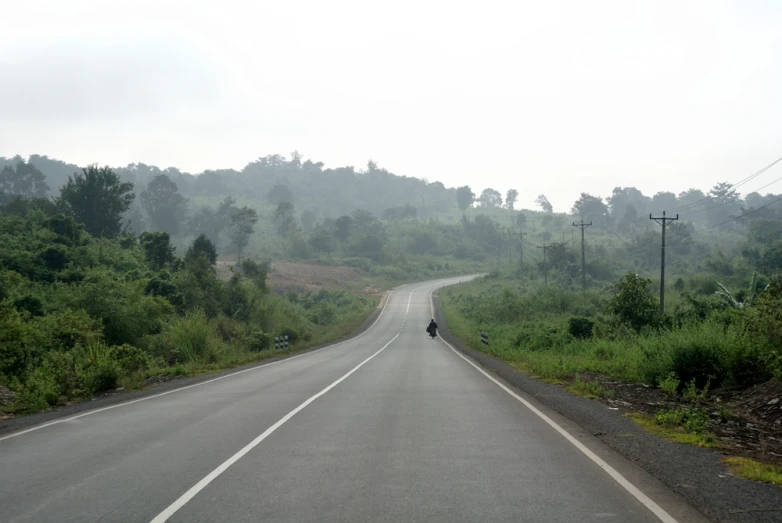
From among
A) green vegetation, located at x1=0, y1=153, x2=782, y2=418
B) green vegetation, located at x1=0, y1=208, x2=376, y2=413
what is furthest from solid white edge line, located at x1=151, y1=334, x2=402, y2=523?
green vegetation, located at x1=0, y1=153, x2=782, y2=418

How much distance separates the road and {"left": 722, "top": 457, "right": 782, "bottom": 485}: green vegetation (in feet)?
4.27

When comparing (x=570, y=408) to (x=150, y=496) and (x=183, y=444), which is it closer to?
(x=183, y=444)

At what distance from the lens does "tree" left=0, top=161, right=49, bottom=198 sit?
426 feet

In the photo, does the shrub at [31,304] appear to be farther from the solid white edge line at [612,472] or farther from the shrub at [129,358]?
the solid white edge line at [612,472]

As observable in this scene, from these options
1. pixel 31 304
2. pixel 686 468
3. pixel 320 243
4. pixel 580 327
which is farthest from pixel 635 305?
pixel 320 243

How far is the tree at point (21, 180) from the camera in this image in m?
130

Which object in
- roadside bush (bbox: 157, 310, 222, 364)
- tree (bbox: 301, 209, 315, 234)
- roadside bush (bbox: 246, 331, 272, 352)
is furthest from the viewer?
tree (bbox: 301, 209, 315, 234)

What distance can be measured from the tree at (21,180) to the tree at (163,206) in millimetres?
20094

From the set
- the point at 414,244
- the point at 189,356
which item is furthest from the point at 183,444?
the point at 414,244

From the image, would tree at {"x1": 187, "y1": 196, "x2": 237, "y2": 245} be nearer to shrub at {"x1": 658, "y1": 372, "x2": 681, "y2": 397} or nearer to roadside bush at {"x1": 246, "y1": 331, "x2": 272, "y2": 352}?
roadside bush at {"x1": 246, "y1": 331, "x2": 272, "y2": 352}

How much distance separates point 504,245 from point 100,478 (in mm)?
157786

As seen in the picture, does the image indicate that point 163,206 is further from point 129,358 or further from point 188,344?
point 129,358

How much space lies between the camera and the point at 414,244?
493 ft

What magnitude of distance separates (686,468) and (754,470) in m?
0.69
